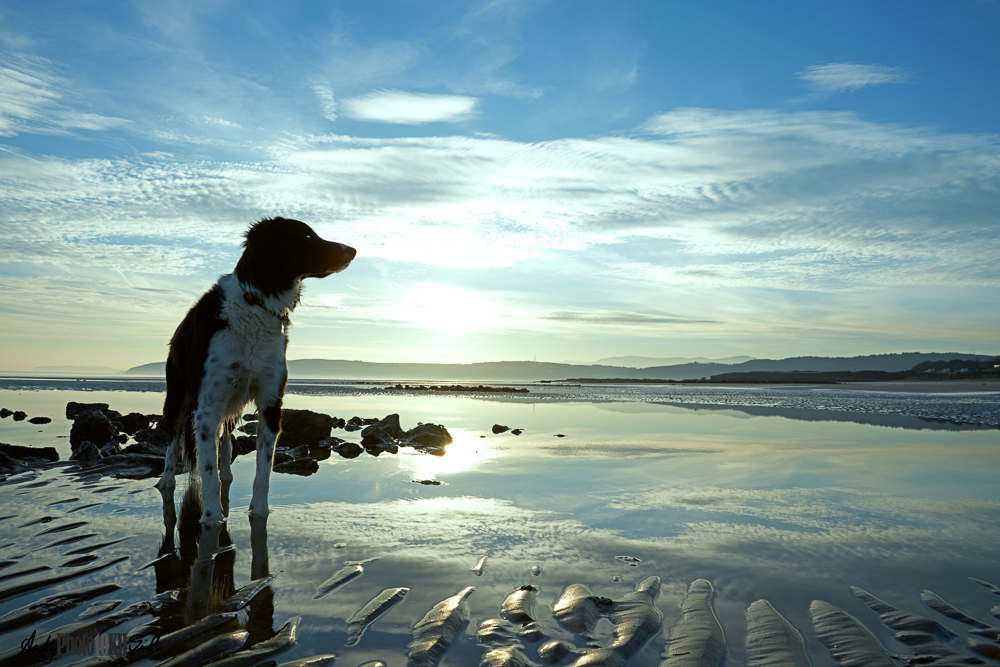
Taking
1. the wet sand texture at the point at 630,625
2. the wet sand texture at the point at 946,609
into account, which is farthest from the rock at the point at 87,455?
the wet sand texture at the point at 946,609

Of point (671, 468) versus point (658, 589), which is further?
point (671, 468)

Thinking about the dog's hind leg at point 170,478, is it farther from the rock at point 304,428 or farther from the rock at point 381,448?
the rock at point 304,428

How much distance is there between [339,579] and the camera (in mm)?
3771

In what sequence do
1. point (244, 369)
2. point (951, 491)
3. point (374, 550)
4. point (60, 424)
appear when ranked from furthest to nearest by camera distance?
1. point (60, 424)
2. point (951, 491)
3. point (244, 369)
4. point (374, 550)

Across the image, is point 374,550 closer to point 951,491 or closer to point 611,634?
point 611,634

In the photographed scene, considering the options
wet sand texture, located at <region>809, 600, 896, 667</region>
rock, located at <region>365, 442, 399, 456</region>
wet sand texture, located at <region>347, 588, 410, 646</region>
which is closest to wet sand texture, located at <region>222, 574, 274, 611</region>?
wet sand texture, located at <region>347, 588, 410, 646</region>

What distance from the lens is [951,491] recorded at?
675cm

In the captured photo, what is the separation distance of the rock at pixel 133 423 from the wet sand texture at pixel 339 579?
42.8 ft

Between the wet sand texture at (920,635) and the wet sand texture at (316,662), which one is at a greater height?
the wet sand texture at (316,662)

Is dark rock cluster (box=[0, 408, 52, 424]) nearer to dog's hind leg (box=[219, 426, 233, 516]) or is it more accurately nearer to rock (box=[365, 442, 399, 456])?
rock (box=[365, 442, 399, 456])

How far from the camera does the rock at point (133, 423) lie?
14266 mm

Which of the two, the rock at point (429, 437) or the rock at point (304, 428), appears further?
the rock at point (304, 428)

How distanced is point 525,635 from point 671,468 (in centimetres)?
611

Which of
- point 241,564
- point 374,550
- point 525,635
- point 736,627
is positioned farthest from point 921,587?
point 241,564
